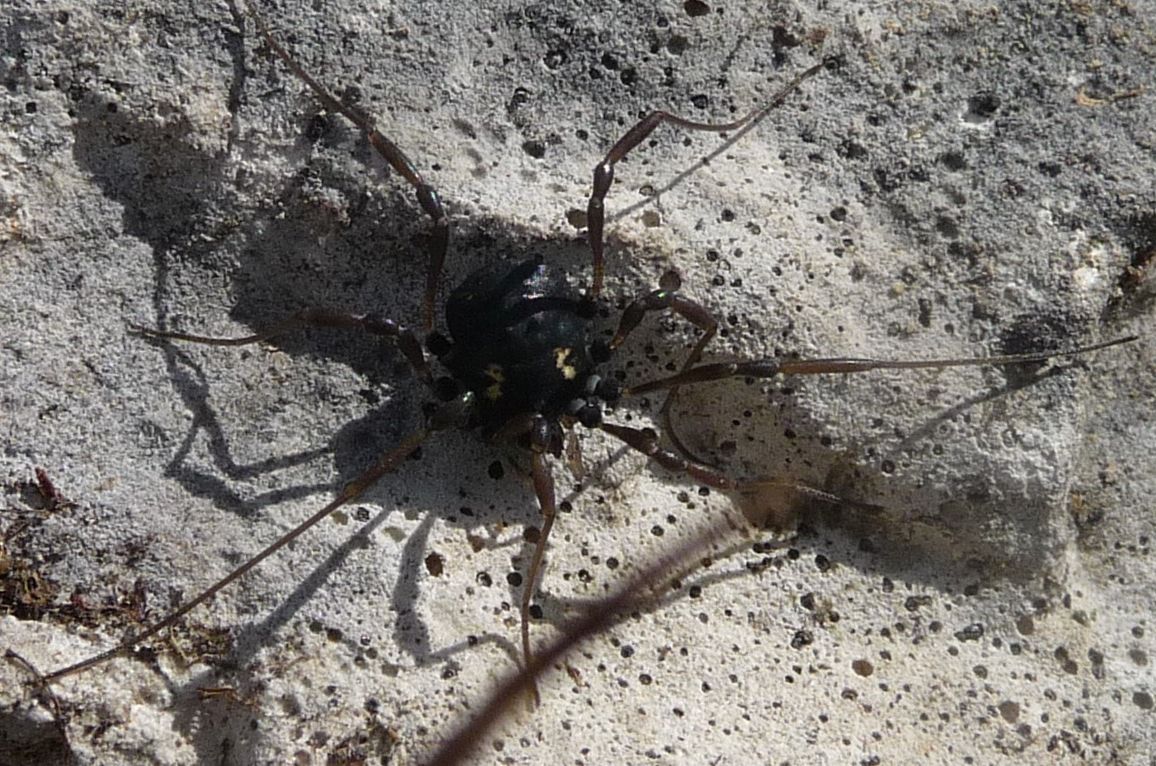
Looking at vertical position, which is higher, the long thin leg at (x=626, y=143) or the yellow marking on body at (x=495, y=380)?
the long thin leg at (x=626, y=143)

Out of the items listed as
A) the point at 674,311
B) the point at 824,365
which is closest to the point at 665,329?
the point at 674,311

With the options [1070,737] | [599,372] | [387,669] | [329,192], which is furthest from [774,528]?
[329,192]

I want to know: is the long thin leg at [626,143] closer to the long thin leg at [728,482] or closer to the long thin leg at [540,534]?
the long thin leg at [728,482]

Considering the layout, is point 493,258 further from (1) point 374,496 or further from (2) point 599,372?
(1) point 374,496

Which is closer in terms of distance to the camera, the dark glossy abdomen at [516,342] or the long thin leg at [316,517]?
the long thin leg at [316,517]

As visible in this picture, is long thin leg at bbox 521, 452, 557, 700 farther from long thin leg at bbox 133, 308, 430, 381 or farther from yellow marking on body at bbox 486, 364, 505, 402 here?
long thin leg at bbox 133, 308, 430, 381

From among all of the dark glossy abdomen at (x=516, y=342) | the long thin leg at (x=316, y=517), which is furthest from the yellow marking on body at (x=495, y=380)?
the long thin leg at (x=316, y=517)
